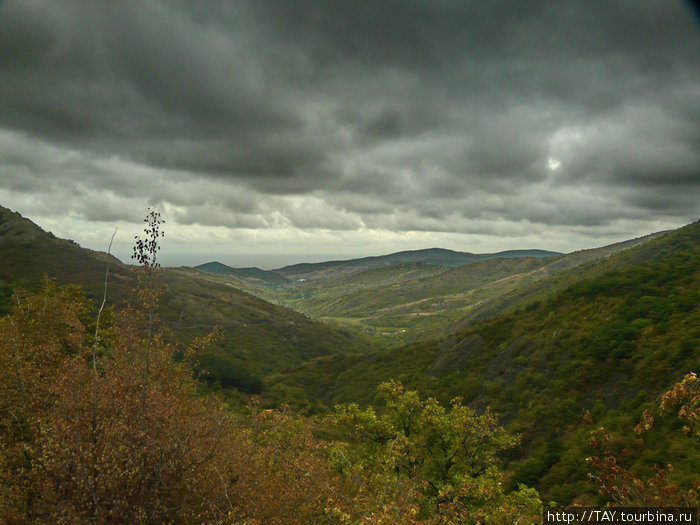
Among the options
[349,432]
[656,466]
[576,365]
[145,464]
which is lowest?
[349,432]

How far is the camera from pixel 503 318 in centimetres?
9325

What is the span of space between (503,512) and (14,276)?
766 feet

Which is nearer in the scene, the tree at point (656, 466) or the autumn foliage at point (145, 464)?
the tree at point (656, 466)

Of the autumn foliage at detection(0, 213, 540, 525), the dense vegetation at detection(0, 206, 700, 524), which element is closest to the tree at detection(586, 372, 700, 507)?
the dense vegetation at detection(0, 206, 700, 524)

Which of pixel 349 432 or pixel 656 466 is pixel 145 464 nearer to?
pixel 656 466

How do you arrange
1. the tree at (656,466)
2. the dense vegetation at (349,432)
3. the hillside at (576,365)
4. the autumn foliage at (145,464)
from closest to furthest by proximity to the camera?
the tree at (656,466) → the autumn foliage at (145,464) → the dense vegetation at (349,432) → the hillside at (576,365)

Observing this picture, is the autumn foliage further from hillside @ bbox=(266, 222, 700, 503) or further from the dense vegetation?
hillside @ bbox=(266, 222, 700, 503)

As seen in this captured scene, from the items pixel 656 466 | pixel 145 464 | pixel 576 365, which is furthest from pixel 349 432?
pixel 576 365

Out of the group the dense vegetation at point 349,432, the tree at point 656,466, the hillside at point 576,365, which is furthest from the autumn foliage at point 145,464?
the hillside at point 576,365

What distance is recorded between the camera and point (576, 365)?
172 feet

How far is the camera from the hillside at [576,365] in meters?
34.5

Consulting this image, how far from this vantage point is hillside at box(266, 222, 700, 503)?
113 feet

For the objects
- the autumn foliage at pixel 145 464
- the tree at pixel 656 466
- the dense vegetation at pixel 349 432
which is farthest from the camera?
the dense vegetation at pixel 349 432

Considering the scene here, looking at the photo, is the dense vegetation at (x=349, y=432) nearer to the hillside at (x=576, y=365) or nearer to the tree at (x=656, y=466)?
the tree at (x=656, y=466)
